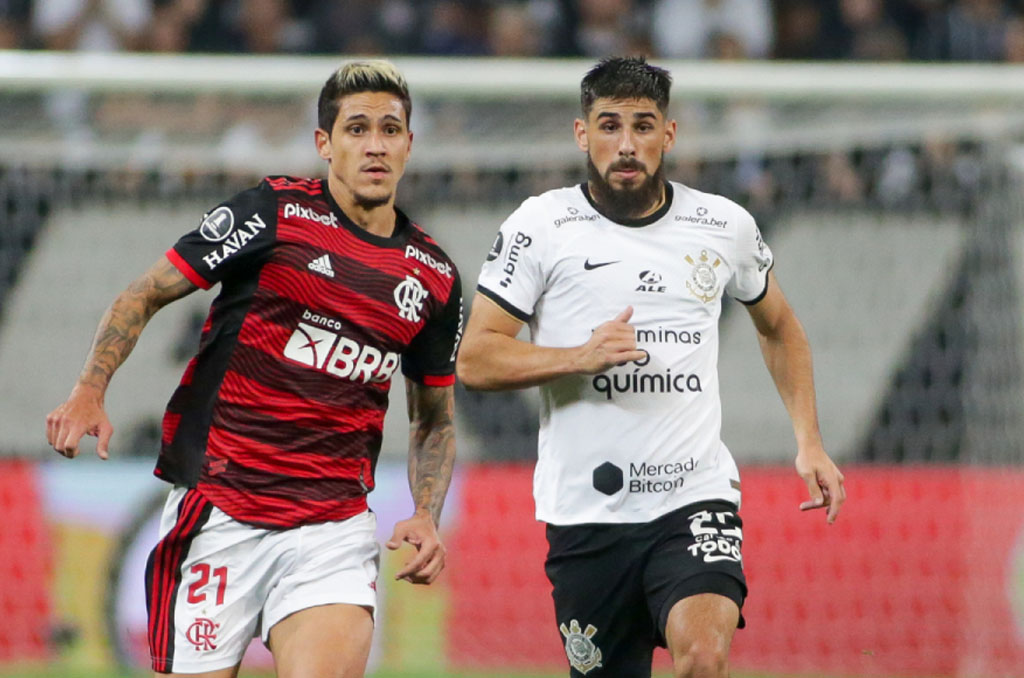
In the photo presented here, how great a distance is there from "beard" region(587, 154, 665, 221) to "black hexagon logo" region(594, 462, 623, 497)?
0.87 meters

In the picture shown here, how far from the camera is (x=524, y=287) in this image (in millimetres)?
5109

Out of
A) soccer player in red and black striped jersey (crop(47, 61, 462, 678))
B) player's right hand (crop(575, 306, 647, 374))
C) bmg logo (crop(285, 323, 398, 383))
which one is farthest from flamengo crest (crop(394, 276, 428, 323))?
player's right hand (crop(575, 306, 647, 374))

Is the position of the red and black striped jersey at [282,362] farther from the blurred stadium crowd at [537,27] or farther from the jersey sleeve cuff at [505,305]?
the blurred stadium crowd at [537,27]

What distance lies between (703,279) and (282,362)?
1.49 m

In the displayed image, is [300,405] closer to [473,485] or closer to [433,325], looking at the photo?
[433,325]

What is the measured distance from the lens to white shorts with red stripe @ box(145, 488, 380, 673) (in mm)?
4621

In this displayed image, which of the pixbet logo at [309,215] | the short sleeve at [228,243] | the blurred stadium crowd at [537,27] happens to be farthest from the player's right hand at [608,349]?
the blurred stadium crowd at [537,27]

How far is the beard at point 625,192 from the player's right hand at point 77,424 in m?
1.88

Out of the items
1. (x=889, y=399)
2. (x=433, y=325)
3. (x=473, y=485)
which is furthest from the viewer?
(x=889, y=399)

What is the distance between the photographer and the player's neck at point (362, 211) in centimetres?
493

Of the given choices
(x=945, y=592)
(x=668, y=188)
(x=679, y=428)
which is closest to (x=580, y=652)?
(x=679, y=428)

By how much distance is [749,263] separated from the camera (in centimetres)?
A: 529

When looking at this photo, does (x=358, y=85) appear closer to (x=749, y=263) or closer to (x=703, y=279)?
(x=703, y=279)

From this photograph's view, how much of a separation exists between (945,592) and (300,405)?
17.3ft
